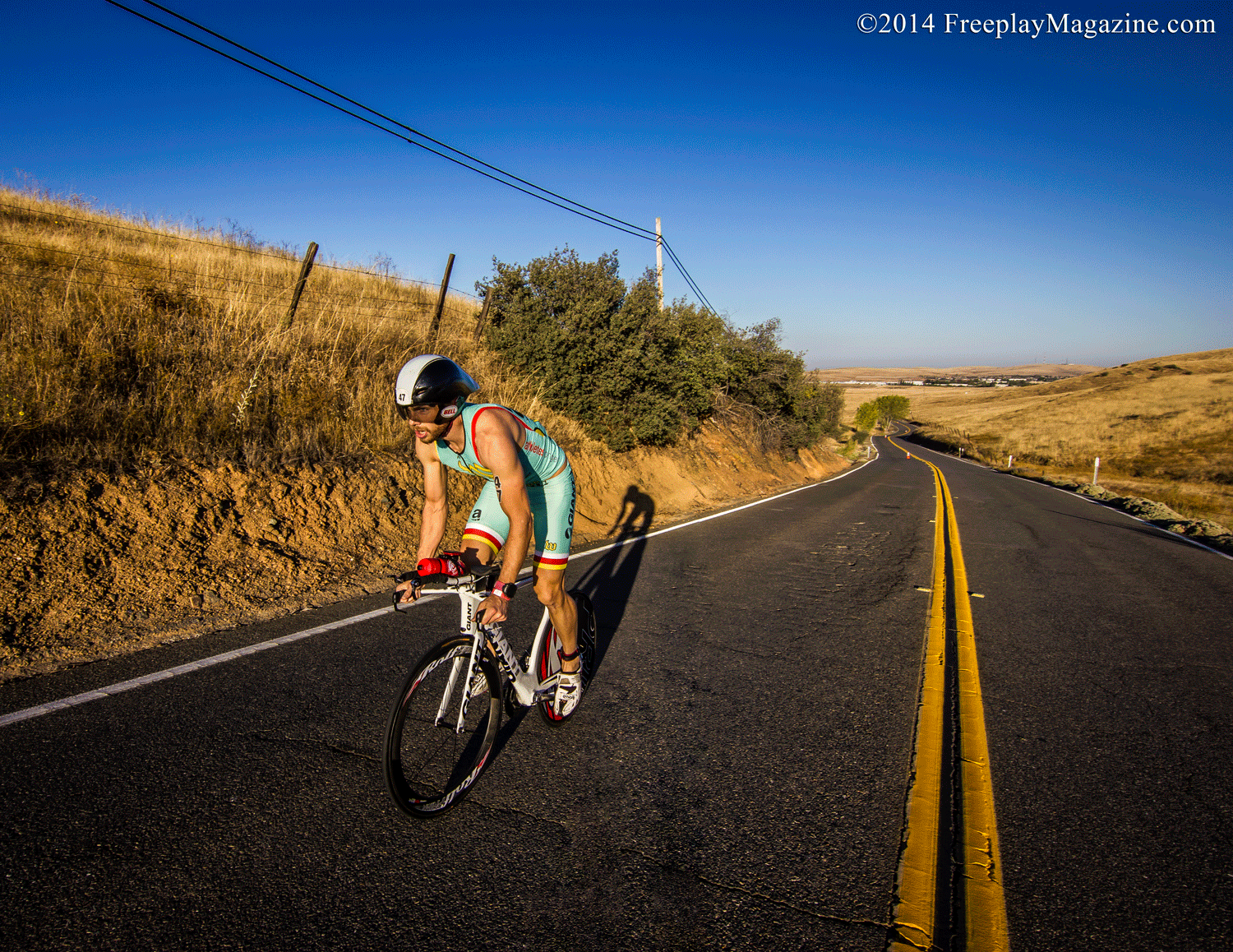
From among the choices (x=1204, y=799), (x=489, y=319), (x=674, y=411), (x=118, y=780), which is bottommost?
(x=118, y=780)

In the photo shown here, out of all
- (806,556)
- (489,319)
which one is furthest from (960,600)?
(489,319)

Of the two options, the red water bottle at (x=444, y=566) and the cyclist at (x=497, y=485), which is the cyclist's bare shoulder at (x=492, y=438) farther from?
the red water bottle at (x=444, y=566)

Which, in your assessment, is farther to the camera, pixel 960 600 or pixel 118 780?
pixel 960 600

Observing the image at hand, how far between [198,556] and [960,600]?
7.23 m

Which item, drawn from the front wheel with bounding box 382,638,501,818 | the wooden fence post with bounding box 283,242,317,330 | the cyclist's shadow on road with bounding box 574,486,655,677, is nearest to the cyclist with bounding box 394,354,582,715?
the front wheel with bounding box 382,638,501,818

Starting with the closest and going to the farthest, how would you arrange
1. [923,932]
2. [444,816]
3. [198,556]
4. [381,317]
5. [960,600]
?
[923,932]
[444,816]
[198,556]
[960,600]
[381,317]

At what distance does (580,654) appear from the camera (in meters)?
3.69

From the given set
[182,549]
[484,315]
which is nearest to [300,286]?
[484,315]

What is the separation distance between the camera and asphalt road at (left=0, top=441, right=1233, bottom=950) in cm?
219

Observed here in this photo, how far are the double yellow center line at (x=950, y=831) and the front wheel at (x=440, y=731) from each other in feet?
5.85

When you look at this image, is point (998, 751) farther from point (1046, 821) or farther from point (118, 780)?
point (118, 780)

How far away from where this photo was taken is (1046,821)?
2.84 metres

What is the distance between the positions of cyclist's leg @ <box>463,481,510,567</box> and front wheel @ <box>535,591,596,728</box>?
1.84ft

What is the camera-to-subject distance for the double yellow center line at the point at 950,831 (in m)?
2.21
